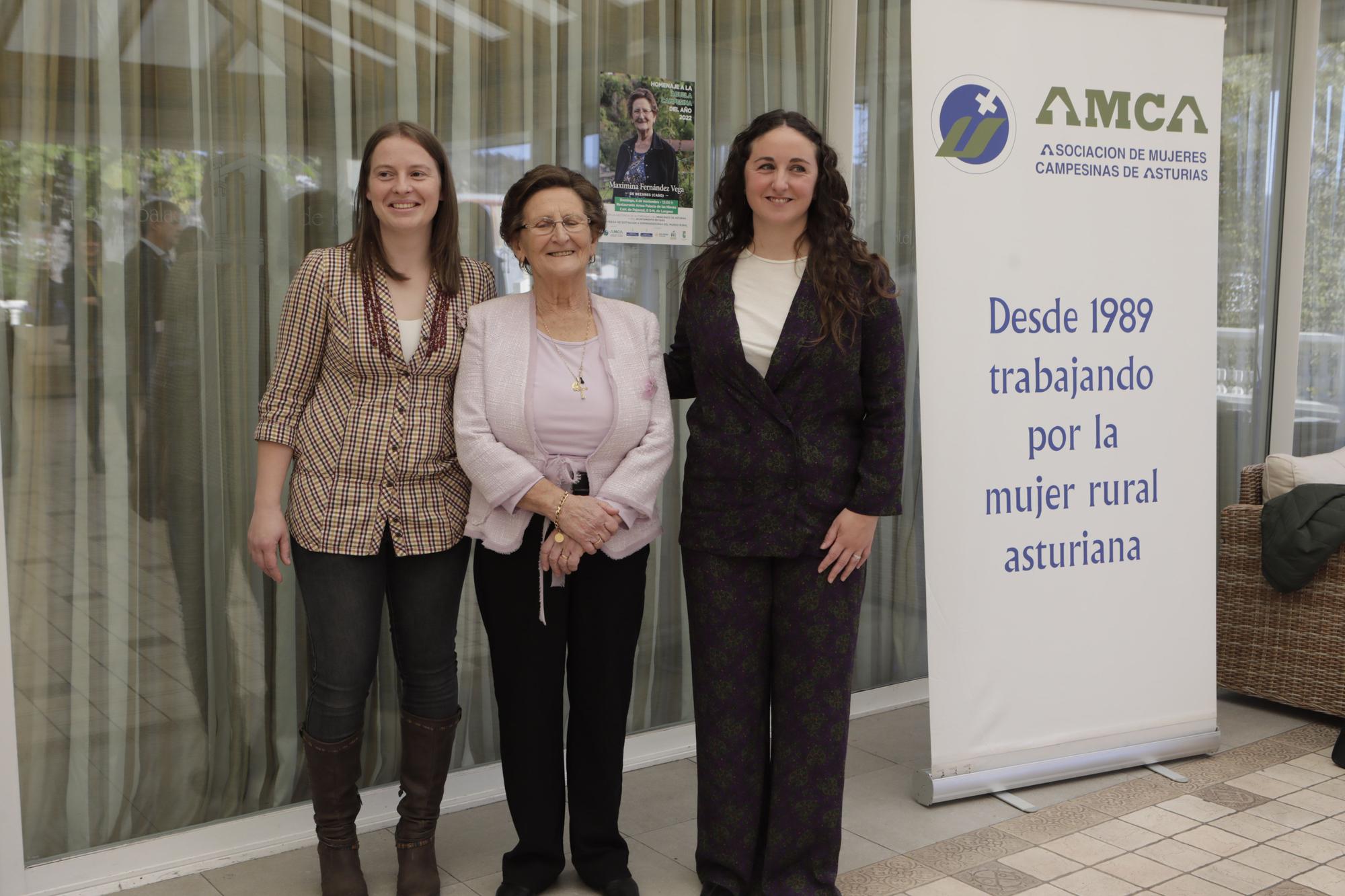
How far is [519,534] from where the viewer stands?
2.26m

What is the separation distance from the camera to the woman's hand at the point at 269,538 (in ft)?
7.50

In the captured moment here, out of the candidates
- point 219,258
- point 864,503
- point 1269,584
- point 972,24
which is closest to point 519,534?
point 864,503

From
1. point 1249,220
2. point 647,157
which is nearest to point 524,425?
point 647,157

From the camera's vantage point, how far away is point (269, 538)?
2.29 meters

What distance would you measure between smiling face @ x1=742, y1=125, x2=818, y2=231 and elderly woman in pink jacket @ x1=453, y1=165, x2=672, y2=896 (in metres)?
0.32

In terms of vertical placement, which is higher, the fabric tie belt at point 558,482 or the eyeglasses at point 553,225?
the eyeglasses at point 553,225

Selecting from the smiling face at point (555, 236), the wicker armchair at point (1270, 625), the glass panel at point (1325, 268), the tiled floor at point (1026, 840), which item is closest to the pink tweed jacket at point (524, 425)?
the smiling face at point (555, 236)

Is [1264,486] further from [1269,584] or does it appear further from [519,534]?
[519,534]

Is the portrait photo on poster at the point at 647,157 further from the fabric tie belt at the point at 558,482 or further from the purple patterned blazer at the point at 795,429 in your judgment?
the fabric tie belt at the point at 558,482

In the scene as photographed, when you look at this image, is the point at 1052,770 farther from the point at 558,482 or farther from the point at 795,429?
Result: the point at 558,482

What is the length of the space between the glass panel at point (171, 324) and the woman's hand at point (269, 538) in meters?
0.41

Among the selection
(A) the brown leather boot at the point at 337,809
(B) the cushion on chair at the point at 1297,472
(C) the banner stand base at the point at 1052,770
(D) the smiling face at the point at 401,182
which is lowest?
(C) the banner stand base at the point at 1052,770

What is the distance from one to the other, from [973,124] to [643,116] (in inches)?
34.0

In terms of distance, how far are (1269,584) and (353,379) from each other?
2911 millimetres
